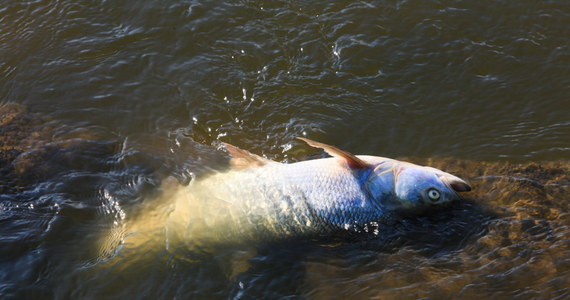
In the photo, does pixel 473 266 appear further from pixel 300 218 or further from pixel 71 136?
pixel 71 136

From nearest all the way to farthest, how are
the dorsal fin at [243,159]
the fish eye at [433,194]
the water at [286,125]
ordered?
the water at [286,125] → the fish eye at [433,194] → the dorsal fin at [243,159]

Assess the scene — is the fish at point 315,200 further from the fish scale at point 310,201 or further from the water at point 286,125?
the water at point 286,125

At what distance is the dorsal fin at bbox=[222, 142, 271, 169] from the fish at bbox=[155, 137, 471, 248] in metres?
0.22

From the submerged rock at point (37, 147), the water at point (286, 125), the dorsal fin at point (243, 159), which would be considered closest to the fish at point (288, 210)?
the water at point (286, 125)

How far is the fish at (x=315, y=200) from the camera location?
18.6ft

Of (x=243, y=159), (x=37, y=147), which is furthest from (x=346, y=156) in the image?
(x=37, y=147)

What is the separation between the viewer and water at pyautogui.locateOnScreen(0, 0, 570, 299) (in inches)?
217

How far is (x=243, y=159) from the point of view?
247 inches

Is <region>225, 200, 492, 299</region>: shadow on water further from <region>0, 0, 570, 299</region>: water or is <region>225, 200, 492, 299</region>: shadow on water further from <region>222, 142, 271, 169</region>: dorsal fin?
<region>222, 142, 271, 169</region>: dorsal fin

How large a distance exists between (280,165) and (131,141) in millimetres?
2030

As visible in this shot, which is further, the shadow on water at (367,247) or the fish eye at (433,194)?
the fish eye at (433,194)

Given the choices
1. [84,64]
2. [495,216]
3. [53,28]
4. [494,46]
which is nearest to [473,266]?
[495,216]

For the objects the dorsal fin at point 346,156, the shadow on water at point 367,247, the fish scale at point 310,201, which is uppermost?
the dorsal fin at point 346,156

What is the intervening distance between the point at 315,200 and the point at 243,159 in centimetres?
107
